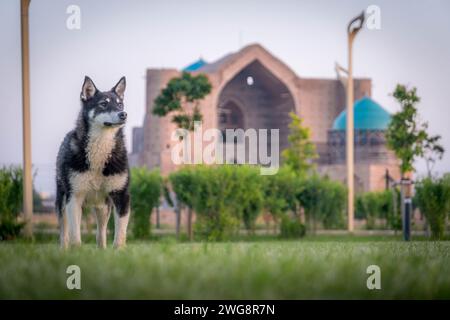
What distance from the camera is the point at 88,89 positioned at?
8422mm

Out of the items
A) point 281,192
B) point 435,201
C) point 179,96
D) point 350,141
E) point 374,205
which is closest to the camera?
point 435,201

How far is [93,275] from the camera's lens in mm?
4910

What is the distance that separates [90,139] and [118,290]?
423cm

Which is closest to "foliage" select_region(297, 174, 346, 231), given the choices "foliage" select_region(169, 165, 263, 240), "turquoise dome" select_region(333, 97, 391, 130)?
"foliage" select_region(169, 165, 263, 240)

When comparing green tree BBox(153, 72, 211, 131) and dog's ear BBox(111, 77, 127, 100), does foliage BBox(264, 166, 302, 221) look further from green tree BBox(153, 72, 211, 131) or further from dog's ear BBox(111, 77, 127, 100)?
dog's ear BBox(111, 77, 127, 100)

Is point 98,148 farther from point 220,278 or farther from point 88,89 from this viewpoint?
point 220,278

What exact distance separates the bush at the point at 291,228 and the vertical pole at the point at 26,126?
29.4ft

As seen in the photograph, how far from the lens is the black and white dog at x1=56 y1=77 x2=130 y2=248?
27.3 ft

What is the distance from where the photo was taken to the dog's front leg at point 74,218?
818cm

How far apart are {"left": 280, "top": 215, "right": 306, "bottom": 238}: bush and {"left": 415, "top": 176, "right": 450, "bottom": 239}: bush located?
15.4 feet

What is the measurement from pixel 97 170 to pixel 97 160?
0.39 feet

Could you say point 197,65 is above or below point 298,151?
above

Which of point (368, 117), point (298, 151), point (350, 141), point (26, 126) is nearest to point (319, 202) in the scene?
point (350, 141)

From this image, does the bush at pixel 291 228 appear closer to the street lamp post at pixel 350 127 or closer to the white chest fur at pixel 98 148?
the street lamp post at pixel 350 127
